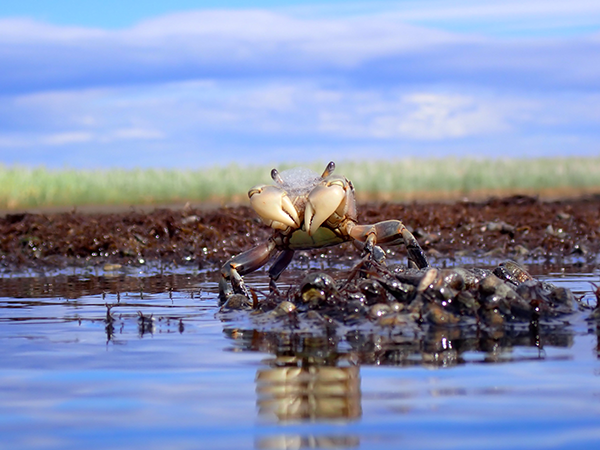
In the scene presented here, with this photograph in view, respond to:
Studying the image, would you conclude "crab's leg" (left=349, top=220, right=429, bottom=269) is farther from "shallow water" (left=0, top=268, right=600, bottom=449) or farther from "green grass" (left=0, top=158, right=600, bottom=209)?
"green grass" (left=0, top=158, right=600, bottom=209)

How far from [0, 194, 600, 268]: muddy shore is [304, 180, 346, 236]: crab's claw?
6.05 meters

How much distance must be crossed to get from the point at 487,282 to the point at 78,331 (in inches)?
101

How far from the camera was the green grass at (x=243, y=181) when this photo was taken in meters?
27.4

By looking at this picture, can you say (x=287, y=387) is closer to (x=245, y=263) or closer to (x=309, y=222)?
(x=309, y=222)

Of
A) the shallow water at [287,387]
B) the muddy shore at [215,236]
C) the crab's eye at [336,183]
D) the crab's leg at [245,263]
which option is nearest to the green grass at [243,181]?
the muddy shore at [215,236]

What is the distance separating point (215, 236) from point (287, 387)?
392 inches

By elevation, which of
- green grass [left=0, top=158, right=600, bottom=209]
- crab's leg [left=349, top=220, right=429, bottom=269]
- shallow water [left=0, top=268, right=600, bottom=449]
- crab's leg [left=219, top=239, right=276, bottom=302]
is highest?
green grass [left=0, top=158, right=600, bottom=209]

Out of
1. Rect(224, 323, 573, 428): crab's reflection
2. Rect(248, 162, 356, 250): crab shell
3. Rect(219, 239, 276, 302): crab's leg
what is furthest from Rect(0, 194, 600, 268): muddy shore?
Rect(224, 323, 573, 428): crab's reflection

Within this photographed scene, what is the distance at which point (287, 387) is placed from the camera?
3.39 meters

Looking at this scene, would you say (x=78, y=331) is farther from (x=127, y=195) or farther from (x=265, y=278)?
(x=127, y=195)

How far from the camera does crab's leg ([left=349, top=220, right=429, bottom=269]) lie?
5953 millimetres

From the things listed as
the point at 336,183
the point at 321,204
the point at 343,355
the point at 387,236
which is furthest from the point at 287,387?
the point at 387,236

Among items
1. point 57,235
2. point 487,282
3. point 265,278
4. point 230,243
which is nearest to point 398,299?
point 487,282

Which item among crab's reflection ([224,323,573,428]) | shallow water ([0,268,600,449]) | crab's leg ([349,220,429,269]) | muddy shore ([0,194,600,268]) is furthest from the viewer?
muddy shore ([0,194,600,268])
